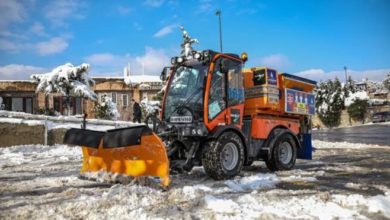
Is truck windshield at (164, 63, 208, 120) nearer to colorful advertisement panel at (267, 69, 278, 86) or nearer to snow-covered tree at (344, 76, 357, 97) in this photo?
colorful advertisement panel at (267, 69, 278, 86)

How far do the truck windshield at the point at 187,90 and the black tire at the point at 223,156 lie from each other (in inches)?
25.3

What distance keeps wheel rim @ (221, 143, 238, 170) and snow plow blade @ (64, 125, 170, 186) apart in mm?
1609

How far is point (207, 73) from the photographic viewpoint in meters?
7.97

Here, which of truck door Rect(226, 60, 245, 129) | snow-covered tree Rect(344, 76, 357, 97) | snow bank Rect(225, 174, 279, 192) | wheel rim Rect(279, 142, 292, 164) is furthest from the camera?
snow-covered tree Rect(344, 76, 357, 97)

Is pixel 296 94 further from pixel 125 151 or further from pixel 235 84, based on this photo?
pixel 125 151

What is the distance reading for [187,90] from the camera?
8242mm

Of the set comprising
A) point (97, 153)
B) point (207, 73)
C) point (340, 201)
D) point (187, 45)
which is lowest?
point (340, 201)

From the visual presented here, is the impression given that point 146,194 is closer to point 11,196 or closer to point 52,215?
point 52,215

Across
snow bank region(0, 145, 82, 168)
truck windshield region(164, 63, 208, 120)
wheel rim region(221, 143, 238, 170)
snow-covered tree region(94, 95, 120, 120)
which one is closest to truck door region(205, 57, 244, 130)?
truck windshield region(164, 63, 208, 120)

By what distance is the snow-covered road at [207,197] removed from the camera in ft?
16.3

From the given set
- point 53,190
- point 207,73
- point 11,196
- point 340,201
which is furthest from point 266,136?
point 11,196

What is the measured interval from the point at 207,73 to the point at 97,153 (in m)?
2.72

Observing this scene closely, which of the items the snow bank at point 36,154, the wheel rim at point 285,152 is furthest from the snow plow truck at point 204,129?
the snow bank at point 36,154

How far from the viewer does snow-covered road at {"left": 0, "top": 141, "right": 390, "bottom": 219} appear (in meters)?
4.96
